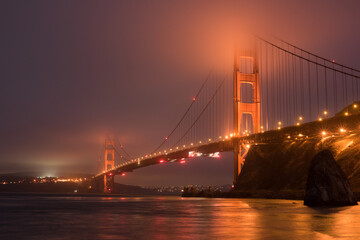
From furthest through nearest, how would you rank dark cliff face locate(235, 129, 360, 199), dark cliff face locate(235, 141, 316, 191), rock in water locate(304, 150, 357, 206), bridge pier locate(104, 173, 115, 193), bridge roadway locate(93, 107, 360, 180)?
1. bridge pier locate(104, 173, 115, 193)
2. dark cliff face locate(235, 141, 316, 191)
3. dark cliff face locate(235, 129, 360, 199)
4. bridge roadway locate(93, 107, 360, 180)
5. rock in water locate(304, 150, 357, 206)

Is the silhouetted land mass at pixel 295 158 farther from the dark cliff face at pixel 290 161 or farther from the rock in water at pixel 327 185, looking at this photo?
the rock in water at pixel 327 185

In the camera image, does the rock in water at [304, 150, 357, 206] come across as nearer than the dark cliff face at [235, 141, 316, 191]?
Yes

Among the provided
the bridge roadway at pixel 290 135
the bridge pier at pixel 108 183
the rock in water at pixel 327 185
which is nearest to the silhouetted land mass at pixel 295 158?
the bridge roadway at pixel 290 135

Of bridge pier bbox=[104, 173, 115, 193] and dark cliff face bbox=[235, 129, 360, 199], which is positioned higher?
dark cliff face bbox=[235, 129, 360, 199]

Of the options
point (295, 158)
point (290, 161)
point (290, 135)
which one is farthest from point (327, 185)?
point (290, 161)

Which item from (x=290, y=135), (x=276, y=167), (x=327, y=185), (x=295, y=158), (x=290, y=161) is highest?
(x=290, y=135)

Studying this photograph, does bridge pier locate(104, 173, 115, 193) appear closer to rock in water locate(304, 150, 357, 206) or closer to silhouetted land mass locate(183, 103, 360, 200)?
silhouetted land mass locate(183, 103, 360, 200)

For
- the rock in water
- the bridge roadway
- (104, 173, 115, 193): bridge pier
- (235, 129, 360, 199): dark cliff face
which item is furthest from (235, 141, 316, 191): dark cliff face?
(104, 173, 115, 193): bridge pier

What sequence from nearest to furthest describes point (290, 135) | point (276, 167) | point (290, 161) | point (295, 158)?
1. point (290, 135)
2. point (295, 158)
3. point (290, 161)
4. point (276, 167)

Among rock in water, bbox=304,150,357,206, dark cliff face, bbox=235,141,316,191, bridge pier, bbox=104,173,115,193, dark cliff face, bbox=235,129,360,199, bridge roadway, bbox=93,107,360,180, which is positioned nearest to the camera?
rock in water, bbox=304,150,357,206

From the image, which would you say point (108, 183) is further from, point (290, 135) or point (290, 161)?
point (290, 135)
